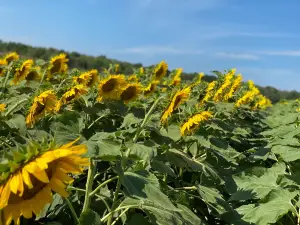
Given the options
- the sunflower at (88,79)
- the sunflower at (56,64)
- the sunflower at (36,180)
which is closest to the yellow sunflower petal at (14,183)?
the sunflower at (36,180)

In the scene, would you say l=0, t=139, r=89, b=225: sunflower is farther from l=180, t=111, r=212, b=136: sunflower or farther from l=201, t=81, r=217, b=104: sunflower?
l=201, t=81, r=217, b=104: sunflower

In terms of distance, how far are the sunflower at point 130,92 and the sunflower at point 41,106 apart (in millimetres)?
1152

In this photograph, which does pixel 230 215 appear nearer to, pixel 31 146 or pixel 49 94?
pixel 49 94

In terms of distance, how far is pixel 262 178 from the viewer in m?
2.91

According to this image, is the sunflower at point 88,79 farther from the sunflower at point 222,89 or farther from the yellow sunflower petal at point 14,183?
the yellow sunflower petal at point 14,183

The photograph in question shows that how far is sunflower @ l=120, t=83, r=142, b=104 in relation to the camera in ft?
12.2

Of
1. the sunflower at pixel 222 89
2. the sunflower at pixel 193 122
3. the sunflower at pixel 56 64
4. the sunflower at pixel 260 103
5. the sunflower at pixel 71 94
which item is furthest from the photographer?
the sunflower at pixel 260 103

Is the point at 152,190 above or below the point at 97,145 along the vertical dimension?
below

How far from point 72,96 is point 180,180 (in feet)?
2.44

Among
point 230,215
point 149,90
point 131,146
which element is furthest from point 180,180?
point 149,90

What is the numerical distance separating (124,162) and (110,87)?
60.2 inches

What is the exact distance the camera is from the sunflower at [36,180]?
4.09 feet

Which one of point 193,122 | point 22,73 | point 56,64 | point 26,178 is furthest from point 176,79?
point 26,178

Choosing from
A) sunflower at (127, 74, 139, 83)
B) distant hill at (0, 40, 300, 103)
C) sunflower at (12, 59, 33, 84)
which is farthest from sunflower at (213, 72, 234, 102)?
distant hill at (0, 40, 300, 103)
